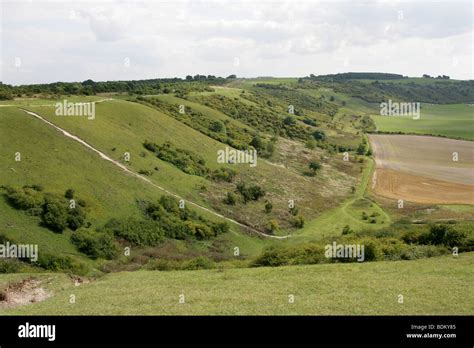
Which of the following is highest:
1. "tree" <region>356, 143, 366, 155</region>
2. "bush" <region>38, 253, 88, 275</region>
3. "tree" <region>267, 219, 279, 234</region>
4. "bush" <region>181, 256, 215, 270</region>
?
"tree" <region>356, 143, 366, 155</region>

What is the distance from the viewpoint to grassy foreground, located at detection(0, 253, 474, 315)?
16812 millimetres

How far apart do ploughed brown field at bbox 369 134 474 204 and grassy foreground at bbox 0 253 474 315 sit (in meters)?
49.5

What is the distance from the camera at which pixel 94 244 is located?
126 feet

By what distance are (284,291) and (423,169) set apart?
84.8 metres

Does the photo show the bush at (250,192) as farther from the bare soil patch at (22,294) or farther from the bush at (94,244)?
the bare soil patch at (22,294)

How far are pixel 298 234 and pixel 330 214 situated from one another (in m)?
11.0

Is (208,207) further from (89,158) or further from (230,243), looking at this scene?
(89,158)

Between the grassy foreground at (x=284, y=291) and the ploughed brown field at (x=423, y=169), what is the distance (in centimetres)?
4951

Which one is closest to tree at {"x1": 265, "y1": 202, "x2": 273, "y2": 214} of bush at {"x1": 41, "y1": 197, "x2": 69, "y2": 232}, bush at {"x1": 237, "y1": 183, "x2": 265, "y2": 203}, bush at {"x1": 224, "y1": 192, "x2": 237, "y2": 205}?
bush at {"x1": 237, "y1": 183, "x2": 265, "y2": 203}

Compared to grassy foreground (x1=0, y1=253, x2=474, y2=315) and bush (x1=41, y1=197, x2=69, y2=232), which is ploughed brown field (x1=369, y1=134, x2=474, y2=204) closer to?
grassy foreground (x1=0, y1=253, x2=474, y2=315)

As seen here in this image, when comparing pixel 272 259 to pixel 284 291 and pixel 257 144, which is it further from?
pixel 257 144

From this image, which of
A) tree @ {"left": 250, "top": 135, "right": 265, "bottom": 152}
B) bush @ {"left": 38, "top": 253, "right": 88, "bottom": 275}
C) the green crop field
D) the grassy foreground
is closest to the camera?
the grassy foreground

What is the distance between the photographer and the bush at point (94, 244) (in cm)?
3781
